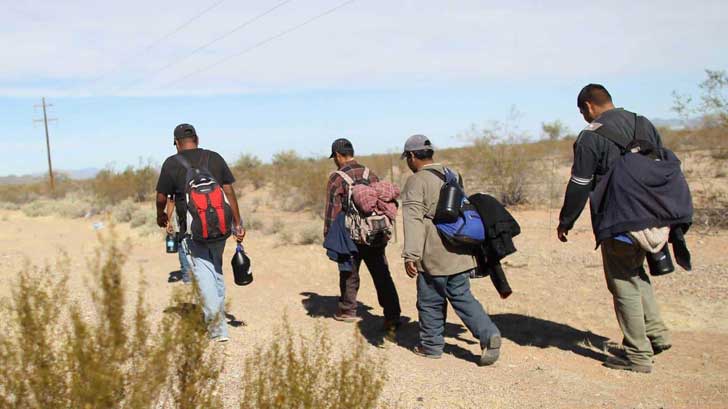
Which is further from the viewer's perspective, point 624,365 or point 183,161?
point 183,161

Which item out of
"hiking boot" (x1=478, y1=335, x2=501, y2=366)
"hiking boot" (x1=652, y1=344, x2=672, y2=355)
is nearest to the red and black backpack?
"hiking boot" (x1=478, y1=335, x2=501, y2=366)

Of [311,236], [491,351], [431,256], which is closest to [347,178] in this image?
[431,256]

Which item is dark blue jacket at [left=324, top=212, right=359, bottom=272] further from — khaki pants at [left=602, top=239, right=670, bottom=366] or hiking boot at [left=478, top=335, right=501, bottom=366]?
khaki pants at [left=602, top=239, right=670, bottom=366]

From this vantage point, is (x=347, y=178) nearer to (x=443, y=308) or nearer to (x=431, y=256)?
(x=431, y=256)

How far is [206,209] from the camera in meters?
5.11

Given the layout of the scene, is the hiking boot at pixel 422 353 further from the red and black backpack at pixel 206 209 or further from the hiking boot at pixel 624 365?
the red and black backpack at pixel 206 209

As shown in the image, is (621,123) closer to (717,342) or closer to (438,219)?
(438,219)

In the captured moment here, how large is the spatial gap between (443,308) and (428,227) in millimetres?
701

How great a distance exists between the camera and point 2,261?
10195mm

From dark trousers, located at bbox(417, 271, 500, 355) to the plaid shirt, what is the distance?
1.23m

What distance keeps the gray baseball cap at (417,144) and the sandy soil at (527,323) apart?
5.12 ft

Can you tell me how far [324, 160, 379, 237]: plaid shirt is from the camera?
5934 millimetres

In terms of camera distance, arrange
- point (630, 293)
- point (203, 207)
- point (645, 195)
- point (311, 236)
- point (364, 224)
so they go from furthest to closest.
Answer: point (311, 236) < point (364, 224) < point (203, 207) < point (630, 293) < point (645, 195)

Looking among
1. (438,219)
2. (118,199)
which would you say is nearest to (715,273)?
(438,219)
